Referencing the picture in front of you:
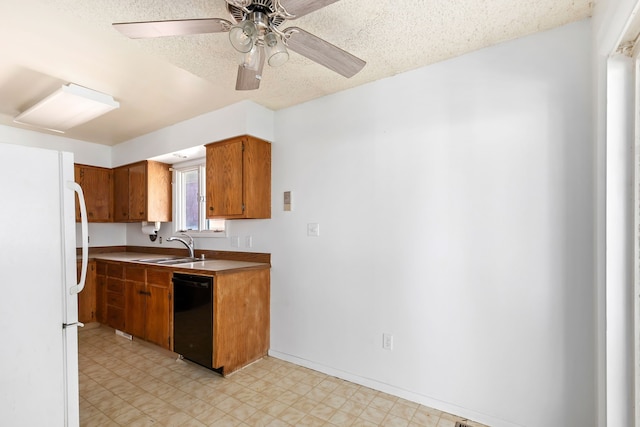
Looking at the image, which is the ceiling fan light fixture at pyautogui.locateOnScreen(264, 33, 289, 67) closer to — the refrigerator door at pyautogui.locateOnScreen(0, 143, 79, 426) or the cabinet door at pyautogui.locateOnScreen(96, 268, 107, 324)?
the refrigerator door at pyautogui.locateOnScreen(0, 143, 79, 426)

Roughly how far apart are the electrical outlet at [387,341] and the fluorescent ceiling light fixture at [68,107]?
3035mm

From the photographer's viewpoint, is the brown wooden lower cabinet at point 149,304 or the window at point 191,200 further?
the window at point 191,200

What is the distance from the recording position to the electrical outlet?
7.43 ft

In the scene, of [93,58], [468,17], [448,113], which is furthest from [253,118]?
[468,17]

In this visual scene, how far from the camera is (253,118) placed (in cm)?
286

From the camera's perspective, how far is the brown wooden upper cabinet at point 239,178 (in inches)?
112

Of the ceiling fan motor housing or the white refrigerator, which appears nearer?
the ceiling fan motor housing

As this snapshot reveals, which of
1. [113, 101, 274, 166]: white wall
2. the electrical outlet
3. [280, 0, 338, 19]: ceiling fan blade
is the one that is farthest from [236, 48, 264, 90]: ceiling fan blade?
the electrical outlet

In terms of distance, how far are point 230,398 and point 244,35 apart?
231 centimetres

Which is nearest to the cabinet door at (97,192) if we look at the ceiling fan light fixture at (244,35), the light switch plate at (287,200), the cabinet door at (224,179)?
the cabinet door at (224,179)

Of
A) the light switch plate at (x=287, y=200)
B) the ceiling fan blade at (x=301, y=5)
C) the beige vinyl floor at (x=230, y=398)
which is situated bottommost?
the beige vinyl floor at (x=230, y=398)

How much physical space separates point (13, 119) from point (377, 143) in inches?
153

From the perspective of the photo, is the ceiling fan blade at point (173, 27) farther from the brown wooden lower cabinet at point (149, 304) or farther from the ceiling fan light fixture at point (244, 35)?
the brown wooden lower cabinet at point (149, 304)

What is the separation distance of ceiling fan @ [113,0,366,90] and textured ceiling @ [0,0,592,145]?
0.32m
